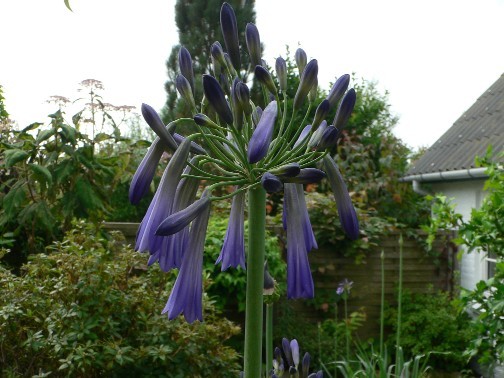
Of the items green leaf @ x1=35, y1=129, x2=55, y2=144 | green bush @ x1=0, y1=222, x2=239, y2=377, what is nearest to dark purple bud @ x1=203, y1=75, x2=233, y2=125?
green bush @ x1=0, y1=222, x2=239, y2=377

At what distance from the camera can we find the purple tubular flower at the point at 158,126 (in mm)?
1204

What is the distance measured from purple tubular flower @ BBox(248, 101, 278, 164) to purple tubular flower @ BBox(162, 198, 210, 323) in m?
0.21

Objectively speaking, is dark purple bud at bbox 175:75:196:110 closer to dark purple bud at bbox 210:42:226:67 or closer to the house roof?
dark purple bud at bbox 210:42:226:67

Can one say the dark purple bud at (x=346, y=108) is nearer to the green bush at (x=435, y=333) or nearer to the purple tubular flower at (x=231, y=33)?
the purple tubular flower at (x=231, y=33)

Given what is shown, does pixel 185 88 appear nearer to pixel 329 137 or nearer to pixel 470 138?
pixel 329 137

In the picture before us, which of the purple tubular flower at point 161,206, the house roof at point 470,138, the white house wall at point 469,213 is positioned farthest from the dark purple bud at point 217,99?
the white house wall at point 469,213

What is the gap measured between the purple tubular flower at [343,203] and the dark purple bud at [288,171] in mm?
149

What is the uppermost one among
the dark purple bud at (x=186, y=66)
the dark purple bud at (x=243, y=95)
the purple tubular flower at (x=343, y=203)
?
the dark purple bud at (x=186, y=66)

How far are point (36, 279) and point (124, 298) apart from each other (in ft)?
2.14

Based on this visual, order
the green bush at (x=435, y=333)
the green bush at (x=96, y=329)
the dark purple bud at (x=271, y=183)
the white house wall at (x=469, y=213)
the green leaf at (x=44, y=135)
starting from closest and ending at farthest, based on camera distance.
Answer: the dark purple bud at (x=271, y=183)
the green bush at (x=96, y=329)
the green leaf at (x=44, y=135)
the green bush at (x=435, y=333)
the white house wall at (x=469, y=213)

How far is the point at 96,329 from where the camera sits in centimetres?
416

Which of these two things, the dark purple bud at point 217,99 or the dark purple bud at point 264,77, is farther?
the dark purple bud at point 264,77

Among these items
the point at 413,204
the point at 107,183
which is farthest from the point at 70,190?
the point at 413,204

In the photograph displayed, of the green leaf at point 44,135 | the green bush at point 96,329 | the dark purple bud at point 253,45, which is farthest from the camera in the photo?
the green leaf at point 44,135
